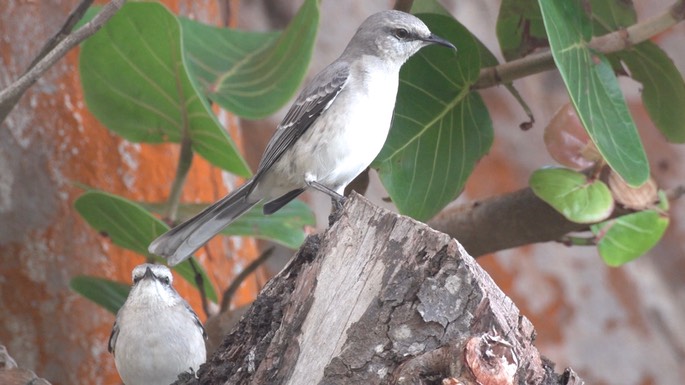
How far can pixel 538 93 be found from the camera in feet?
17.9

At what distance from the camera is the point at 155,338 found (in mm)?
2508

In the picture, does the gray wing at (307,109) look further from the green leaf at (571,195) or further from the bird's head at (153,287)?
the green leaf at (571,195)

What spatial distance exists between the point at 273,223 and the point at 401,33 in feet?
2.29

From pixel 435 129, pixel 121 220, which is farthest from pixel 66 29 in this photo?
pixel 435 129

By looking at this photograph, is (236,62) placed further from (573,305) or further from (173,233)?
(573,305)

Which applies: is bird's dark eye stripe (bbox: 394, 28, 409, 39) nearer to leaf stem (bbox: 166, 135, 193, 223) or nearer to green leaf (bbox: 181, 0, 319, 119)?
green leaf (bbox: 181, 0, 319, 119)

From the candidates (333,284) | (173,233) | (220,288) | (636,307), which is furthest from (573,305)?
(333,284)

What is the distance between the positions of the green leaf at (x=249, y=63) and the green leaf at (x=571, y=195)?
2.68 ft

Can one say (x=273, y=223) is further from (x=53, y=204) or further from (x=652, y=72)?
(x=652, y=72)

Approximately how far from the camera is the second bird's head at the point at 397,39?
8.94 ft

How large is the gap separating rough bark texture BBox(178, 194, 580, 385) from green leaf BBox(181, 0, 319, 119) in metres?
1.36

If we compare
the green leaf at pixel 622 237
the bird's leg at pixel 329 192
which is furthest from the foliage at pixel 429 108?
the bird's leg at pixel 329 192

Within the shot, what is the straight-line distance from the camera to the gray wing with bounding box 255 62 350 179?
2.62m

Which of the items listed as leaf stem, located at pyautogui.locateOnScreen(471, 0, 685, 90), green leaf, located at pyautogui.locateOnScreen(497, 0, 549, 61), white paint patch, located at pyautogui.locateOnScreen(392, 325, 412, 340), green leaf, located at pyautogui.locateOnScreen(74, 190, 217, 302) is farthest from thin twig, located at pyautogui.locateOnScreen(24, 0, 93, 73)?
white paint patch, located at pyautogui.locateOnScreen(392, 325, 412, 340)
